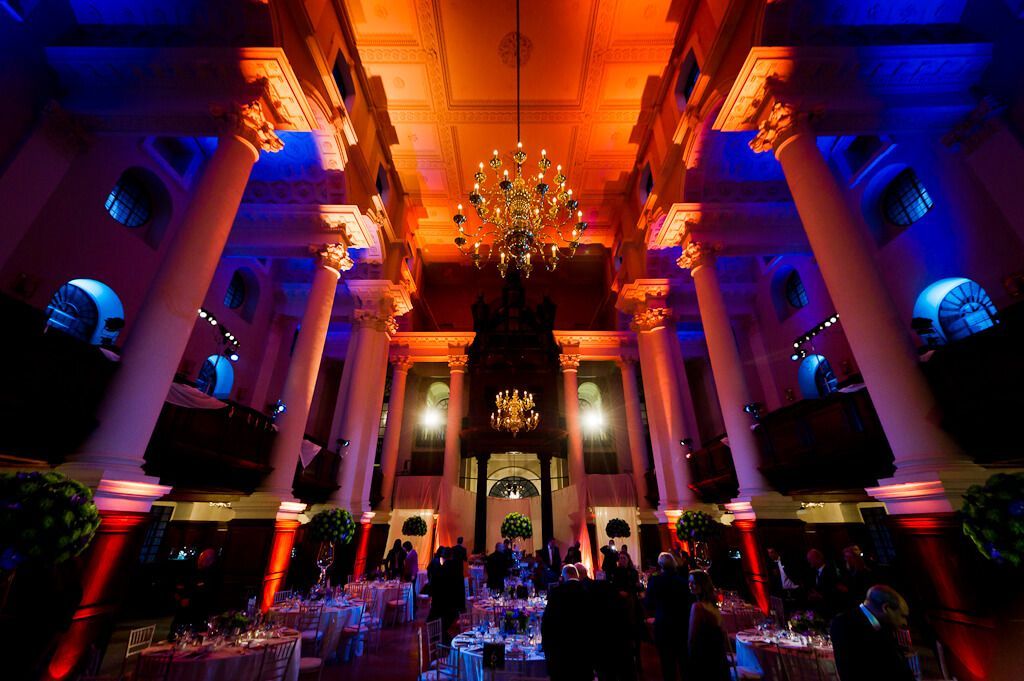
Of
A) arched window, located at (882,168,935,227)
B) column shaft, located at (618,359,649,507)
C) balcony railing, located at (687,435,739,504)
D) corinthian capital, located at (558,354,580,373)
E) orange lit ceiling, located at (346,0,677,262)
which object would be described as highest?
orange lit ceiling, located at (346,0,677,262)

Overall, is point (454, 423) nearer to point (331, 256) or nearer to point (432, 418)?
point (432, 418)

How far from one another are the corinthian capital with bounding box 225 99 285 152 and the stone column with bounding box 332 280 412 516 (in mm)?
5662

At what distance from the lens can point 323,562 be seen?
6.82 meters

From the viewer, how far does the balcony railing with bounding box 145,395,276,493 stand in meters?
6.00

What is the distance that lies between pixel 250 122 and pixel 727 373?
897 cm

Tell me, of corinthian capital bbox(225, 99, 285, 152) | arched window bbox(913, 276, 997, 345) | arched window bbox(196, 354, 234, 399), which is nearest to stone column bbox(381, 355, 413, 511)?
arched window bbox(196, 354, 234, 399)

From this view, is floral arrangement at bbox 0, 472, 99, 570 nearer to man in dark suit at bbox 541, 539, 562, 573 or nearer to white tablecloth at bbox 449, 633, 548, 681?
white tablecloth at bbox 449, 633, 548, 681

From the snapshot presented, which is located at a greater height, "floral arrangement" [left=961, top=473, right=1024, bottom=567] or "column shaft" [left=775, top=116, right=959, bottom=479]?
"column shaft" [left=775, top=116, right=959, bottom=479]

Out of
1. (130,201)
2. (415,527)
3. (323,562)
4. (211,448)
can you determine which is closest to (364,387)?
(211,448)

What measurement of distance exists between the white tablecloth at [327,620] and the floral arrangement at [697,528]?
6.08m

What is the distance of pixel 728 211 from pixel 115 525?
10885 mm

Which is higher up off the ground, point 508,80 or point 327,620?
point 508,80

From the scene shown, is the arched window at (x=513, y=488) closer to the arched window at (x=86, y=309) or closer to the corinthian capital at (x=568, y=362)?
the corinthian capital at (x=568, y=362)

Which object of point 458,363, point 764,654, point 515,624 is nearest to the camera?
point 764,654
